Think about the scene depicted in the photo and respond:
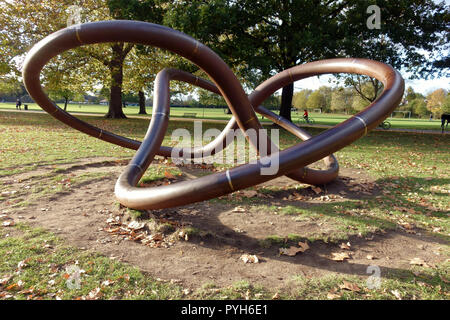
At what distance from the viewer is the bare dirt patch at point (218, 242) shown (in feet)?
13.7

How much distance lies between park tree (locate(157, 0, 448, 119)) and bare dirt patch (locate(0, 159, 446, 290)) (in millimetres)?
14198


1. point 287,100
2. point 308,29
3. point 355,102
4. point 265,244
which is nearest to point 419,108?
point 355,102

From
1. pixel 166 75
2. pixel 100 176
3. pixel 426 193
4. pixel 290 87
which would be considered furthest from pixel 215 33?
pixel 426 193

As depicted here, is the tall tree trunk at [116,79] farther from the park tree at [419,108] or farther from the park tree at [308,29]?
the park tree at [419,108]

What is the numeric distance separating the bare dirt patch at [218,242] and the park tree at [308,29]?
14198mm

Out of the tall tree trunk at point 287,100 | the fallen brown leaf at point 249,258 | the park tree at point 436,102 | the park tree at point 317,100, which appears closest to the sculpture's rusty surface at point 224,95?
the fallen brown leaf at point 249,258

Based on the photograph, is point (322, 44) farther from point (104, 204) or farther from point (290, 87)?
point (104, 204)

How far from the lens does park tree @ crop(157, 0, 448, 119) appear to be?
1800 centimetres

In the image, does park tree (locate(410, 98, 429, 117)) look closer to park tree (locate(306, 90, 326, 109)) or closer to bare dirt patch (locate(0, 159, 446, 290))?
park tree (locate(306, 90, 326, 109))

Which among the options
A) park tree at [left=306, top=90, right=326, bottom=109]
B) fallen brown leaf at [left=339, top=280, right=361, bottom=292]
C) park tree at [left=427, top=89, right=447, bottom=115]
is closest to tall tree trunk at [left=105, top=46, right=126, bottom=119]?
fallen brown leaf at [left=339, top=280, right=361, bottom=292]

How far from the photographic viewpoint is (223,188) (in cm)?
405

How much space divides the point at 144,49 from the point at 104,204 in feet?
61.2
